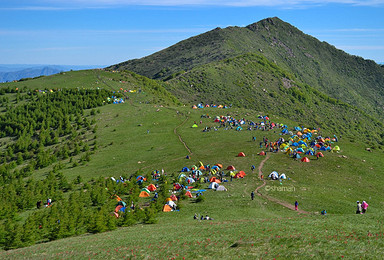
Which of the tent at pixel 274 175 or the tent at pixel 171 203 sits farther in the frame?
the tent at pixel 274 175

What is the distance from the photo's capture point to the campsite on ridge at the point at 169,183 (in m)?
34.8

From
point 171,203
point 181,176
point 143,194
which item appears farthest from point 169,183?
point 171,203

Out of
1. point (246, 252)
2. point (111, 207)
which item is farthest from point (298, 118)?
point (246, 252)

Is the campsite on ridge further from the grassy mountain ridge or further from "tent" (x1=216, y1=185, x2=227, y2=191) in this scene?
"tent" (x1=216, y1=185, x2=227, y2=191)

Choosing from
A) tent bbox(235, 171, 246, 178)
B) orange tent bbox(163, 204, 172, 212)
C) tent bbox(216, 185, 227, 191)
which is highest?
tent bbox(235, 171, 246, 178)

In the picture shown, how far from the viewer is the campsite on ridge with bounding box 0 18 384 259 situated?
114ft

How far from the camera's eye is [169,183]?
67.1m

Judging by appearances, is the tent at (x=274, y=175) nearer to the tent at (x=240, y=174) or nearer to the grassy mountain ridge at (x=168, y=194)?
the grassy mountain ridge at (x=168, y=194)

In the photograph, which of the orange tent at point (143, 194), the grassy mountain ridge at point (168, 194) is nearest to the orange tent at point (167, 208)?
the grassy mountain ridge at point (168, 194)

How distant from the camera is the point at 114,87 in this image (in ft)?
528

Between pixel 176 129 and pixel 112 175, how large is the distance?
3684 cm
